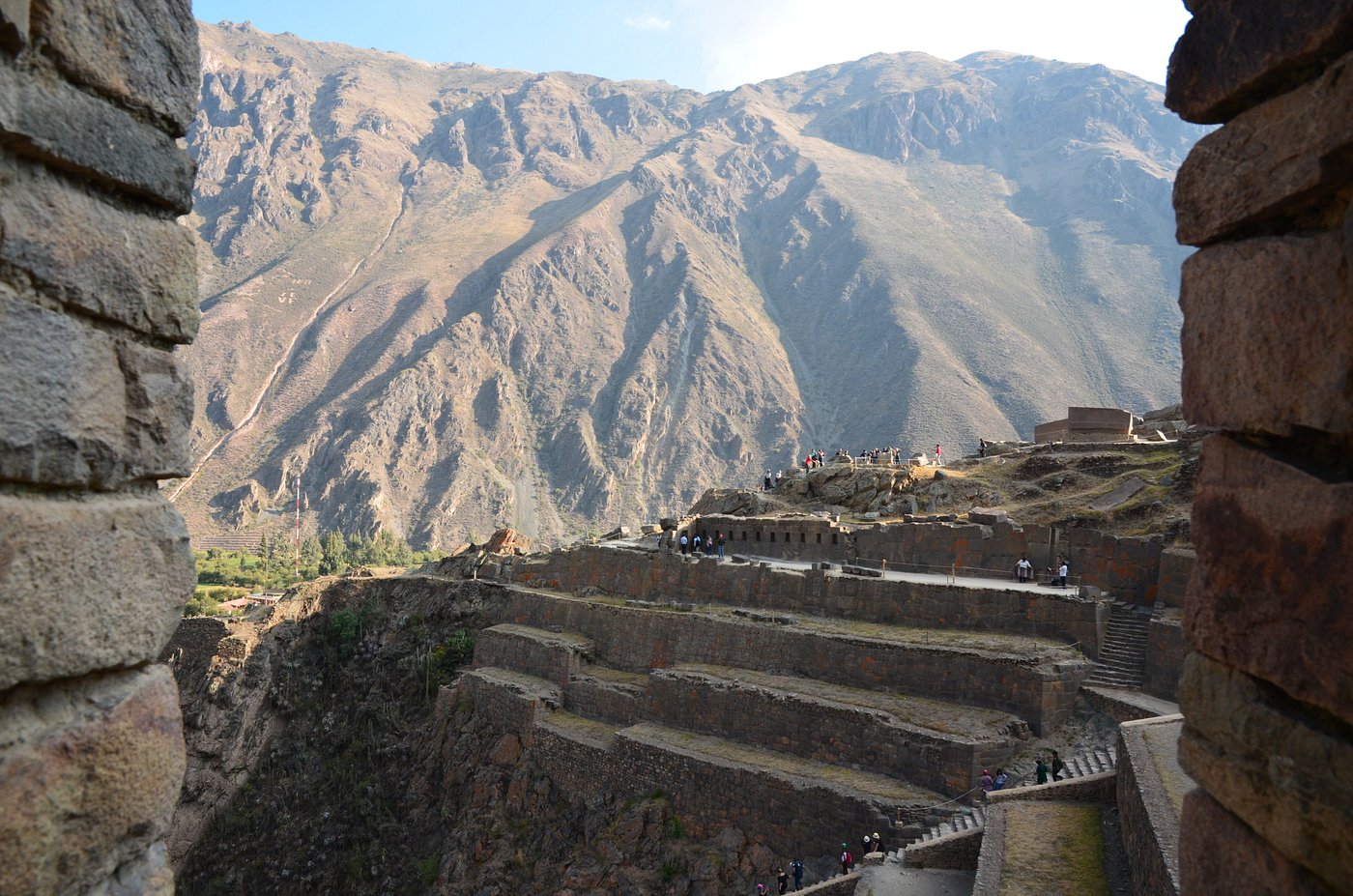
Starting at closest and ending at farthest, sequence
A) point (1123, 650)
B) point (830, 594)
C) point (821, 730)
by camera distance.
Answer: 1. point (821, 730)
2. point (1123, 650)
3. point (830, 594)

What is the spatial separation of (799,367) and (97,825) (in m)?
141

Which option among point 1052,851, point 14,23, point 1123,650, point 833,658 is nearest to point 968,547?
point 833,658

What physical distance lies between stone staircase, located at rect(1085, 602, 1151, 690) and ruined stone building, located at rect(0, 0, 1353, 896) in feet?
55.4

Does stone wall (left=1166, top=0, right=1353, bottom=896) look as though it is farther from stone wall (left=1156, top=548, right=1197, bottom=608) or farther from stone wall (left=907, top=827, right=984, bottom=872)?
stone wall (left=1156, top=548, right=1197, bottom=608)

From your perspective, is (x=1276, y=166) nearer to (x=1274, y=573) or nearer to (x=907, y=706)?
(x=1274, y=573)

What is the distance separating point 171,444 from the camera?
3293mm

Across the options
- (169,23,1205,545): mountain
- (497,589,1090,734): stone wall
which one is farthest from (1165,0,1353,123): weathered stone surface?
(169,23,1205,545): mountain

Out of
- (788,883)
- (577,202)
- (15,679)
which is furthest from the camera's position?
(577,202)

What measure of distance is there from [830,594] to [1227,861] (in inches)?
834

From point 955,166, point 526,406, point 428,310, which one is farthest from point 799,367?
point 955,166

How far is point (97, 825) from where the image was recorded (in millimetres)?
2945

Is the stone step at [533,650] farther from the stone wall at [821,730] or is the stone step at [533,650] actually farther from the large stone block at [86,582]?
the large stone block at [86,582]

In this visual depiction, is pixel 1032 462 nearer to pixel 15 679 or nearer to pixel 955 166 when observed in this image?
pixel 15 679

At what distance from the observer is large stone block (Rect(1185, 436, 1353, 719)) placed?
125 inches
